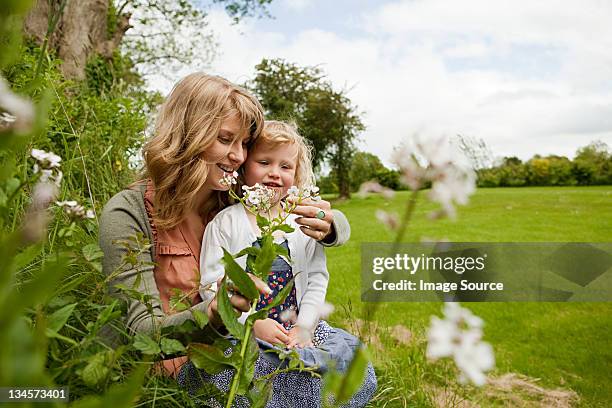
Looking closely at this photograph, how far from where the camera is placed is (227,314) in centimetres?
91

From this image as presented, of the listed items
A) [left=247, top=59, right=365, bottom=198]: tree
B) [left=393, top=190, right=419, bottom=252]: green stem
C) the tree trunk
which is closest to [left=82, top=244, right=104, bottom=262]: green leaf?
[left=393, top=190, right=419, bottom=252]: green stem

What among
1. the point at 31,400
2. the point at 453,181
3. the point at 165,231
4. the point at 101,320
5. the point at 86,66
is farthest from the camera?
the point at 86,66

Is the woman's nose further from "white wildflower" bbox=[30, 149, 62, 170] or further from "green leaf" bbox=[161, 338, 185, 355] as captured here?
"white wildflower" bbox=[30, 149, 62, 170]

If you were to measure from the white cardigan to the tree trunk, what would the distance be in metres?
2.38

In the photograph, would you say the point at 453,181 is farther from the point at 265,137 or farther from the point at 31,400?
the point at 265,137

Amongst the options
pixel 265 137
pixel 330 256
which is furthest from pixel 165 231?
pixel 330 256

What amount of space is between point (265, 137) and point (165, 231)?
0.45 meters

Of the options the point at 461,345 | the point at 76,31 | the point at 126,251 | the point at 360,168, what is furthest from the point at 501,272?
the point at 360,168

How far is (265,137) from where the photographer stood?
70.5 inches

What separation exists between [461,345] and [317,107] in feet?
54.5

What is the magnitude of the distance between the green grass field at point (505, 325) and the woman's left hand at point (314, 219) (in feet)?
0.95

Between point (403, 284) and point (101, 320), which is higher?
point (403, 284)

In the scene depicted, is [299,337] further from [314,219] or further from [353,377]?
[353,377]

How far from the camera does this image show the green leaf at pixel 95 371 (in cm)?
77
